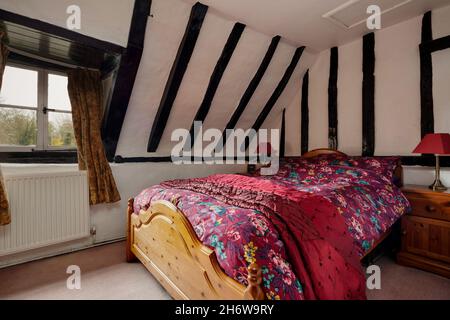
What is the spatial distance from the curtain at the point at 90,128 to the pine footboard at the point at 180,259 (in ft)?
2.43

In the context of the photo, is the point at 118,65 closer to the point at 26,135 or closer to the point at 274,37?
the point at 26,135

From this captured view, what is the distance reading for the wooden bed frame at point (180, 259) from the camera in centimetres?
113

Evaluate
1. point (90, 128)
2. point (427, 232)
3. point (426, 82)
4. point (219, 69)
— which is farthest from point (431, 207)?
point (90, 128)

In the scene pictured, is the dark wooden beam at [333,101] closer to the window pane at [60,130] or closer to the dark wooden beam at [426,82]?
the dark wooden beam at [426,82]

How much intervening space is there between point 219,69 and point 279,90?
1171mm

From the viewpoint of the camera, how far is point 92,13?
2.20 meters

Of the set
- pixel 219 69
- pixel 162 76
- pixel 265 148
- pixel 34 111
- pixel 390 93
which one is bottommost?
pixel 265 148

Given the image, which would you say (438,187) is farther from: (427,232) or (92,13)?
(92,13)

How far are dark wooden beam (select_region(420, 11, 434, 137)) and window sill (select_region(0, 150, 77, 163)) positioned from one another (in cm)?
395

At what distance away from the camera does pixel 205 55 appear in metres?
2.87

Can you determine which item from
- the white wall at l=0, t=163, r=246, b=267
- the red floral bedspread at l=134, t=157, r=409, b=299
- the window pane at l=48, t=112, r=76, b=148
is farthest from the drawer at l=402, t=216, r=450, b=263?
the window pane at l=48, t=112, r=76, b=148

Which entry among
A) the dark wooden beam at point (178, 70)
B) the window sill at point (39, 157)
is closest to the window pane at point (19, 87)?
the window sill at point (39, 157)

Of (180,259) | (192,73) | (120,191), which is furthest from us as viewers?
(120,191)
